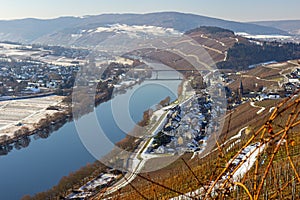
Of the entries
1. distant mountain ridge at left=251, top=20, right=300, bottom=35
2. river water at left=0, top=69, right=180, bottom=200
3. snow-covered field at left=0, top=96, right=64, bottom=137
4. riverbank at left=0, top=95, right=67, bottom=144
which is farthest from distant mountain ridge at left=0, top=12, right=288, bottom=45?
river water at left=0, top=69, right=180, bottom=200

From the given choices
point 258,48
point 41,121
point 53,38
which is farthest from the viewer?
point 53,38

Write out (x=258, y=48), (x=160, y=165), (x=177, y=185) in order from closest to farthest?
1. (x=177, y=185)
2. (x=160, y=165)
3. (x=258, y=48)

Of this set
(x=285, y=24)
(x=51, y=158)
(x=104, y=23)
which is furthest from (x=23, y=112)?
(x=285, y=24)

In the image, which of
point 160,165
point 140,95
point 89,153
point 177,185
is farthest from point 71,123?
point 177,185

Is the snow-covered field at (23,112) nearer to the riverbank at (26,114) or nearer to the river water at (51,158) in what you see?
the riverbank at (26,114)

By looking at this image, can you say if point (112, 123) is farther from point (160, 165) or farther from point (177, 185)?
point (177, 185)

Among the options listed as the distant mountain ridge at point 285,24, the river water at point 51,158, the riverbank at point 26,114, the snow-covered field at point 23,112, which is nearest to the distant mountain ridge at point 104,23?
the distant mountain ridge at point 285,24

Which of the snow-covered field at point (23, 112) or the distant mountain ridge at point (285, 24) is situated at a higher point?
the distant mountain ridge at point (285, 24)
